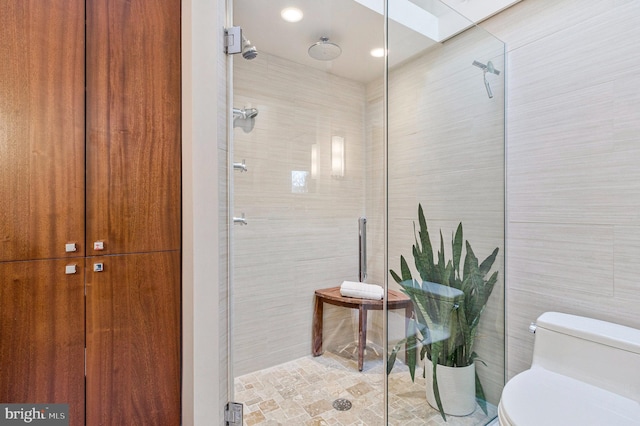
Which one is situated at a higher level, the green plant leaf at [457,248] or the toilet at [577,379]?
the green plant leaf at [457,248]

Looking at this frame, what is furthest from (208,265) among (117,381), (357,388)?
(357,388)

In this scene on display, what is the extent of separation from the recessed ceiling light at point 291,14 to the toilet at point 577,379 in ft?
6.51

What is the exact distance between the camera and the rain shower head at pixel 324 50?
1.95 meters

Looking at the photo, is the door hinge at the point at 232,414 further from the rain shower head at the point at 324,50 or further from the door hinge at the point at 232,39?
the rain shower head at the point at 324,50

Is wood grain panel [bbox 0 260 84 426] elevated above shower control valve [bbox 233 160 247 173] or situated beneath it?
situated beneath

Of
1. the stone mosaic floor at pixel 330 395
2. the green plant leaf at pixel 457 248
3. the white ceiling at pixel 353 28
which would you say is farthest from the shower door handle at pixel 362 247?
the white ceiling at pixel 353 28

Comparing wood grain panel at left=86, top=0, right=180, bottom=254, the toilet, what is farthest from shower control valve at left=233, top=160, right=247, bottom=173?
the toilet

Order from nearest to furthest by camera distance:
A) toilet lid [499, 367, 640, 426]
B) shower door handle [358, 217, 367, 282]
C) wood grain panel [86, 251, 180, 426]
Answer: toilet lid [499, 367, 640, 426] < wood grain panel [86, 251, 180, 426] < shower door handle [358, 217, 367, 282]

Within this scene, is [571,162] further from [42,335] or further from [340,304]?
[42,335]

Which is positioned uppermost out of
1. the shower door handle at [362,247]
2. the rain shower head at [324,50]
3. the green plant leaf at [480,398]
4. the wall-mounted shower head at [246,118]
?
the rain shower head at [324,50]

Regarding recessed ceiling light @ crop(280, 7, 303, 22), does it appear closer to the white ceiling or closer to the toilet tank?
the white ceiling

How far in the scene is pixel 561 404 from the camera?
103 cm

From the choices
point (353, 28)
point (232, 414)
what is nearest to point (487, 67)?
point (353, 28)

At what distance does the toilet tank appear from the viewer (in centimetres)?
109
